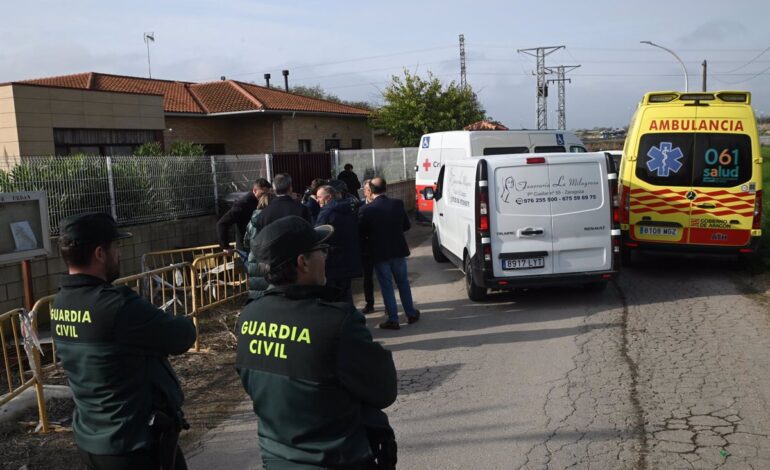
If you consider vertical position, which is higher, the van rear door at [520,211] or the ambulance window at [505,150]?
the ambulance window at [505,150]

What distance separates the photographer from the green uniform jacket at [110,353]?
103 inches

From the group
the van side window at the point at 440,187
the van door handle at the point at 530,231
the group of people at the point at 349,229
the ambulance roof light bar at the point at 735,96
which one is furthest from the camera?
the van side window at the point at 440,187

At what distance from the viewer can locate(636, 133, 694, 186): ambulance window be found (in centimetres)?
963

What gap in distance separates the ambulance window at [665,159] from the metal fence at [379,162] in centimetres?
845

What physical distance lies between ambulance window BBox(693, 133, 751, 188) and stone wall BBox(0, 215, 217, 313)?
8076 mm

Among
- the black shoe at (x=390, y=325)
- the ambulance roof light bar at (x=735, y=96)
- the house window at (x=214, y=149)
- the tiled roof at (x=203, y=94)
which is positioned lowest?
the black shoe at (x=390, y=325)

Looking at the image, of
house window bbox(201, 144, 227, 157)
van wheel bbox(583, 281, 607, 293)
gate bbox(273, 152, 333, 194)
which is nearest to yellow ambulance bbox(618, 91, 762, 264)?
van wheel bbox(583, 281, 607, 293)

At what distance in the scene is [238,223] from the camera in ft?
27.6

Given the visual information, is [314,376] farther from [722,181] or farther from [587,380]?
[722,181]

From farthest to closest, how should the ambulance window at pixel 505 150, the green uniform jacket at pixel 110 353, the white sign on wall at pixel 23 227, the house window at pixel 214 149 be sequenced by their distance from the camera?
the house window at pixel 214 149
the ambulance window at pixel 505 150
the white sign on wall at pixel 23 227
the green uniform jacket at pixel 110 353

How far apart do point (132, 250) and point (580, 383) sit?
6937mm

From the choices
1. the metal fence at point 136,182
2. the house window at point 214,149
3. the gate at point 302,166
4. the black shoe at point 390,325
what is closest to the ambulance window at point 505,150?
the gate at point 302,166

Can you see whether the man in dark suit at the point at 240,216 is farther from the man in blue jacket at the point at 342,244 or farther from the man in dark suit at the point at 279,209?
the man in blue jacket at the point at 342,244

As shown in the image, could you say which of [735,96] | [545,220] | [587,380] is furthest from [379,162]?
[587,380]
